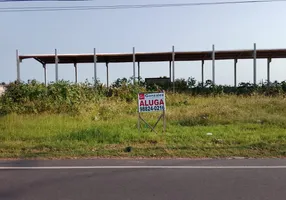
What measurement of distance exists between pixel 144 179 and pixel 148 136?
455 centimetres

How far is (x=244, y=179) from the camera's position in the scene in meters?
6.18

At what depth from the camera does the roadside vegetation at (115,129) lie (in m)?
9.29

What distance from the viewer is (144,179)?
20.6 ft

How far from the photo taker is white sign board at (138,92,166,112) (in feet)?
37.7

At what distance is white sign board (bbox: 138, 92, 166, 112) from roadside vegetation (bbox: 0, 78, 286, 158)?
2.85 ft

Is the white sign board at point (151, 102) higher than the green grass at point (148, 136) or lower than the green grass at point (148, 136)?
higher

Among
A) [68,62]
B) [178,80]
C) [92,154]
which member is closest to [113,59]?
[68,62]

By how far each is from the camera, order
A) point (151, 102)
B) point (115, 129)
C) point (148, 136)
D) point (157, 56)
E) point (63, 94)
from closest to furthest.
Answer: point (148, 136), point (151, 102), point (115, 129), point (63, 94), point (157, 56)

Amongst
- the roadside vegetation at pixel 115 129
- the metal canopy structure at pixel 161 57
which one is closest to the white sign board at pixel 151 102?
the roadside vegetation at pixel 115 129

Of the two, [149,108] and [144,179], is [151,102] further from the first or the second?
[144,179]

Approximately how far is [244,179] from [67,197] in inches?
131

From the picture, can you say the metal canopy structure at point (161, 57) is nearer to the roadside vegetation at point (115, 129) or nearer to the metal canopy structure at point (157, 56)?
the metal canopy structure at point (157, 56)

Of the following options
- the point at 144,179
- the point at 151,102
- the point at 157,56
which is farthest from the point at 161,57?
the point at 144,179

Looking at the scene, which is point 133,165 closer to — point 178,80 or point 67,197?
point 67,197
